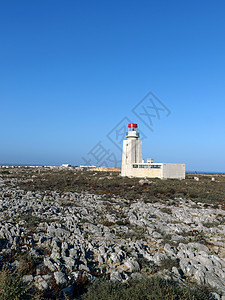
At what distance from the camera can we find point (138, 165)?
51.1m

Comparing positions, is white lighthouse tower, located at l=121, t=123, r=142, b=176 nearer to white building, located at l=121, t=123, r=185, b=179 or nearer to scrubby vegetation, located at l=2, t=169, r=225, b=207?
white building, located at l=121, t=123, r=185, b=179

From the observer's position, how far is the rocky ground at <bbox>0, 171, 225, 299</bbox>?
24.3ft

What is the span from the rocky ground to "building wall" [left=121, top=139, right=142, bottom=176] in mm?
36210

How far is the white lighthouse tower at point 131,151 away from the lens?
52375 millimetres

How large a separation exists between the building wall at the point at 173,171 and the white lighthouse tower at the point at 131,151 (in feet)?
23.5

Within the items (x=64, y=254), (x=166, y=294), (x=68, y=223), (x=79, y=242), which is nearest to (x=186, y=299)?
(x=166, y=294)

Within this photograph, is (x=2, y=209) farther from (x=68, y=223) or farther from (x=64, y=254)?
(x=64, y=254)

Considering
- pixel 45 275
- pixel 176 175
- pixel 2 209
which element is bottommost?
pixel 45 275

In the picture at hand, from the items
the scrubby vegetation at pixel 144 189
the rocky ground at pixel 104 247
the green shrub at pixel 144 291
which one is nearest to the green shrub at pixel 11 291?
the rocky ground at pixel 104 247

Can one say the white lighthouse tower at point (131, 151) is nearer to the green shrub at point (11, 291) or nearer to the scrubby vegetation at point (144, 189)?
the scrubby vegetation at point (144, 189)

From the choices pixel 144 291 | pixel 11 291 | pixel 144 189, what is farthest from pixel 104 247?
pixel 144 189

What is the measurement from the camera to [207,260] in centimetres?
862

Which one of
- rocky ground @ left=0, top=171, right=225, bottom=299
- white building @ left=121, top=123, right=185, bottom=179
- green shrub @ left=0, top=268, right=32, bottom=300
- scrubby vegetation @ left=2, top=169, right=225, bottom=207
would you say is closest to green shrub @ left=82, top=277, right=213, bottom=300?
rocky ground @ left=0, top=171, right=225, bottom=299

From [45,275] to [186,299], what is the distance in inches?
169
